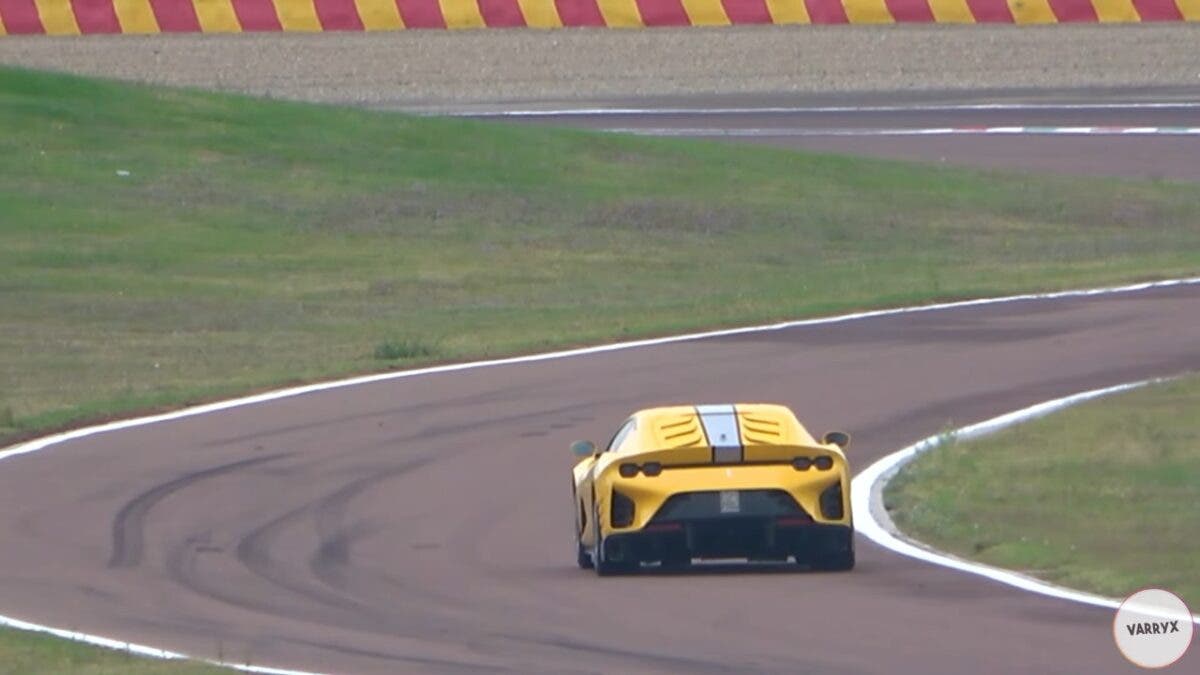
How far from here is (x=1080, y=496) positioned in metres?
16.3

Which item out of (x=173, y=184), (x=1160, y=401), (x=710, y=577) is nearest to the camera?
(x=710, y=577)

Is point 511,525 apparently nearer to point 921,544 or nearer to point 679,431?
point 679,431

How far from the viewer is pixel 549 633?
484 inches

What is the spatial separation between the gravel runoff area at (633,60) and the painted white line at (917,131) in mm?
1994

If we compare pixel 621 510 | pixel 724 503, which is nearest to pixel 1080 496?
pixel 724 503

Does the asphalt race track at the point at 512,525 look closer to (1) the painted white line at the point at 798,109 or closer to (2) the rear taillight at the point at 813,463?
(2) the rear taillight at the point at 813,463

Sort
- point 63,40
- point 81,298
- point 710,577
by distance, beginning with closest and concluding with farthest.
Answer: point 710,577 < point 81,298 < point 63,40

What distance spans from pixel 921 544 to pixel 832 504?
4.41 ft

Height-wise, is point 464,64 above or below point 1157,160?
above

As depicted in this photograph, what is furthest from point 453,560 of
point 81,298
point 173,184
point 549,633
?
point 173,184

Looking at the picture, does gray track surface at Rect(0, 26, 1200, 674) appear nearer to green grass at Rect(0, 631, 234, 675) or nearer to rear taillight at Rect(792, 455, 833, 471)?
green grass at Rect(0, 631, 234, 675)

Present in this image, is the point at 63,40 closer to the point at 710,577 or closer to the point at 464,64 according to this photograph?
the point at 464,64

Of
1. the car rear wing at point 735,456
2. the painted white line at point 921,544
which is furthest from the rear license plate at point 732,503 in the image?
the painted white line at point 921,544

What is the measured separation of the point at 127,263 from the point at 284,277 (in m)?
2.17
